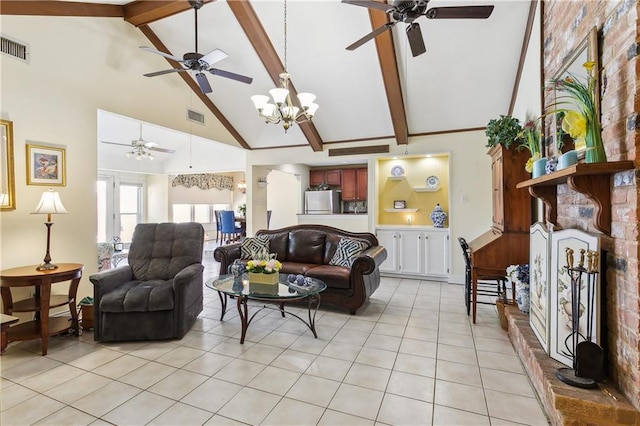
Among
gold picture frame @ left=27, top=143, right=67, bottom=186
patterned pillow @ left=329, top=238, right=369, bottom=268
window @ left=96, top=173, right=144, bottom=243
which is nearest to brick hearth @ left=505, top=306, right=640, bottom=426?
patterned pillow @ left=329, top=238, right=369, bottom=268

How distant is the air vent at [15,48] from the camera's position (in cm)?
295

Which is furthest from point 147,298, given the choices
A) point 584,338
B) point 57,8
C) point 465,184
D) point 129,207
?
point 129,207

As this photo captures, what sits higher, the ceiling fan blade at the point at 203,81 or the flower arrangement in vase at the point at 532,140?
the ceiling fan blade at the point at 203,81

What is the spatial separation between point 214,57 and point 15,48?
1953mm

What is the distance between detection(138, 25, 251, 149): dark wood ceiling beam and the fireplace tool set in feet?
17.1

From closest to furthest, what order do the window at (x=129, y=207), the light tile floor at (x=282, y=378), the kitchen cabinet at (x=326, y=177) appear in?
1. the light tile floor at (x=282, y=378)
2. the kitchen cabinet at (x=326, y=177)
3. the window at (x=129, y=207)

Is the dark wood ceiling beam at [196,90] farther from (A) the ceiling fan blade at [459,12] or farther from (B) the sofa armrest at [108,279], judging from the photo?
(A) the ceiling fan blade at [459,12]

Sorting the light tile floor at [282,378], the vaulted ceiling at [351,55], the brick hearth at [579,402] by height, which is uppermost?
the vaulted ceiling at [351,55]

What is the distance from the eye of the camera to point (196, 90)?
5.13 meters

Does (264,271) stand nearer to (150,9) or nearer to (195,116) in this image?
(150,9)

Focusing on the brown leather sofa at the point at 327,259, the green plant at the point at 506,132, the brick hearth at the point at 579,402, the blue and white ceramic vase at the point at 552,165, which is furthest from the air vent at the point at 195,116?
the brick hearth at the point at 579,402

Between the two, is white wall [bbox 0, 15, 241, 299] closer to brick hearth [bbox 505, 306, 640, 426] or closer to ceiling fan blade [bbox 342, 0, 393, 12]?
ceiling fan blade [bbox 342, 0, 393, 12]

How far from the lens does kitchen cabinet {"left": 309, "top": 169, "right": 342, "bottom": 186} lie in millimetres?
7195

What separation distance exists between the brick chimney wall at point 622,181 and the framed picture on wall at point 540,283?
1.15ft
